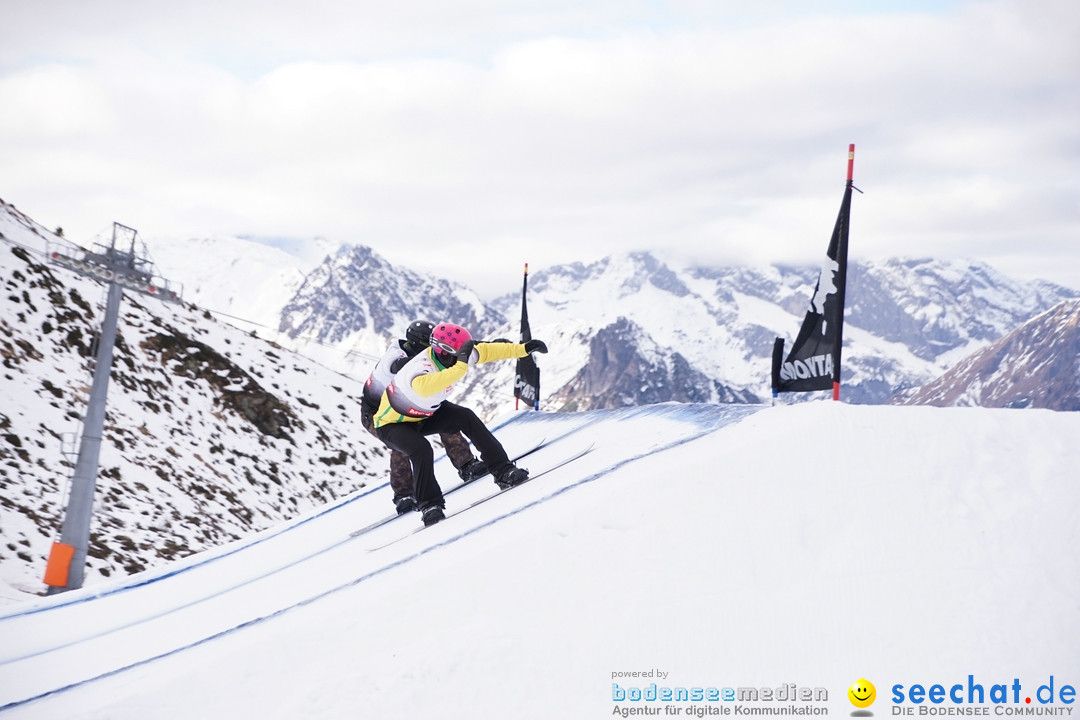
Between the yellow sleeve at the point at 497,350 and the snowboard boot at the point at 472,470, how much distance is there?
1472 mm

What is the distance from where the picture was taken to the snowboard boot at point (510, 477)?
9492mm

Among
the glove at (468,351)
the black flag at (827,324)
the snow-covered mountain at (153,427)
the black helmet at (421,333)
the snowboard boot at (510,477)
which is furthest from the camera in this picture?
the snow-covered mountain at (153,427)

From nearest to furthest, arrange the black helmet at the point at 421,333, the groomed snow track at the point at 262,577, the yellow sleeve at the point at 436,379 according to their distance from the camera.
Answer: the groomed snow track at the point at 262,577
the yellow sleeve at the point at 436,379
the black helmet at the point at 421,333

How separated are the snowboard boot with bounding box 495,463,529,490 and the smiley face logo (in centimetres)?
447

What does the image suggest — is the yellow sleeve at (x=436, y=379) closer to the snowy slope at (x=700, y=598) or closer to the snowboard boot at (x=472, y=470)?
the snowboard boot at (x=472, y=470)

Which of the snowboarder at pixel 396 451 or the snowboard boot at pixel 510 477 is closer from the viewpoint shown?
the snowboard boot at pixel 510 477

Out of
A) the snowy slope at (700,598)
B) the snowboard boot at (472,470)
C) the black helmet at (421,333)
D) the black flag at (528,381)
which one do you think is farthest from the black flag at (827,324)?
the black flag at (528,381)

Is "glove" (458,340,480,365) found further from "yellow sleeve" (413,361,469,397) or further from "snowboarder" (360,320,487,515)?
"snowboarder" (360,320,487,515)

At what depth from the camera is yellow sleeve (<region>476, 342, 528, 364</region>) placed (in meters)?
9.35

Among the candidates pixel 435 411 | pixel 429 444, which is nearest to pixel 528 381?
pixel 435 411

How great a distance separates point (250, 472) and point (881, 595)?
908 inches

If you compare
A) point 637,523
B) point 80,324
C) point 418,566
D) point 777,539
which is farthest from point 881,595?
point 80,324

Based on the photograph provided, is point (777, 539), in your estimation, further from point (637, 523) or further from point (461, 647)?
point (461, 647)

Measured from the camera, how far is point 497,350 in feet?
31.1
